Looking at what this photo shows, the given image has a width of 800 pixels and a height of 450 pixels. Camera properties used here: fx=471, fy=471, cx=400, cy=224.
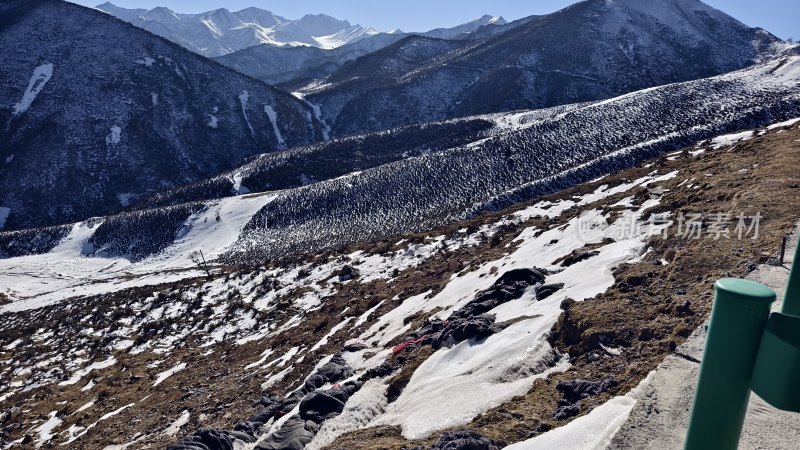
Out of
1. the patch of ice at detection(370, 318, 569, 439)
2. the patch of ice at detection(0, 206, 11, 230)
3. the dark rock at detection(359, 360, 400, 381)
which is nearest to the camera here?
the patch of ice at detection(370, 318, 569, 439)

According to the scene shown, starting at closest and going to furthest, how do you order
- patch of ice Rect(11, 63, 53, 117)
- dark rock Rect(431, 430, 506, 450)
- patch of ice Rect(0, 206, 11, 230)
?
dark rock Rect(431, 430, 506, 450)
patch of ice Rect(0, 206, 11, 230)
patch of ice Rect(11, 63, 53, 117)

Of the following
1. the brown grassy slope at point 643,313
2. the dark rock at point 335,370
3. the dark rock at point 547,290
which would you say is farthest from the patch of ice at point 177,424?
the dark rock at point 547,290

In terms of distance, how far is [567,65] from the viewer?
89.9 m

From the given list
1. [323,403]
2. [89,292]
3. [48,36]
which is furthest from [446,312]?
[48,36]

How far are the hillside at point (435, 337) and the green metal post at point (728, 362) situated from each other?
151 inches

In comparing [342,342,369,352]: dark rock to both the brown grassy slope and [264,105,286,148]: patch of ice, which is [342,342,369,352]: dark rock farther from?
[264,105,286,148]: patch of ice

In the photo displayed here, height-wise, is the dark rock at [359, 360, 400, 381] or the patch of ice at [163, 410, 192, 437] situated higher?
the dark rock at [359, 360, 400, 381]

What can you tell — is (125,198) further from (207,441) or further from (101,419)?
(207,441)

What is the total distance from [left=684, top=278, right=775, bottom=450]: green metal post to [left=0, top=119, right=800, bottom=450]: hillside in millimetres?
3825

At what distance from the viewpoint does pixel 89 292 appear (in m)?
40.4

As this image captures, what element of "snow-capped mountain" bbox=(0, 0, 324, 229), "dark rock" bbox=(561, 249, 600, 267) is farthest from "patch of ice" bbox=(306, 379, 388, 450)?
"snow-capped mountain" bbox=(0, 0, 324, 229)

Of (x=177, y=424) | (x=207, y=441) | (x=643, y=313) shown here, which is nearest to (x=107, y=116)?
(x=177, y=424)

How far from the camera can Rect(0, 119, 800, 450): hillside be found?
7.69 meters

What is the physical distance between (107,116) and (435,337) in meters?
92.1
